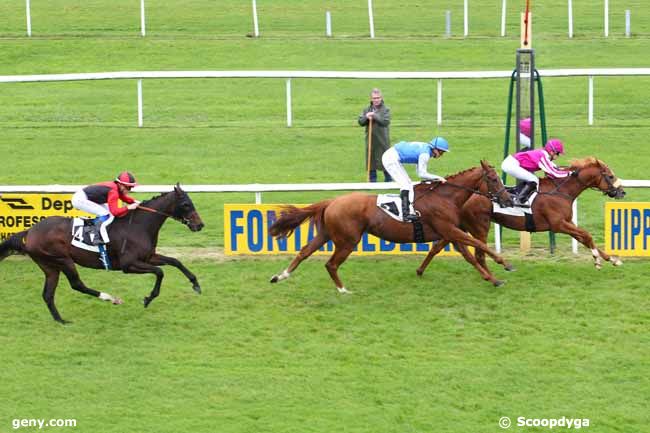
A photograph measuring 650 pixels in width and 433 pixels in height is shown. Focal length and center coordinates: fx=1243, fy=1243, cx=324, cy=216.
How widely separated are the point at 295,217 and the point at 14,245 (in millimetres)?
2842

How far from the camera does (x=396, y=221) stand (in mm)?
12680

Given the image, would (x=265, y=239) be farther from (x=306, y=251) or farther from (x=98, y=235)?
(x=98, y=235)

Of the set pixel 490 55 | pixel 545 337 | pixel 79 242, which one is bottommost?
pixel 545 337

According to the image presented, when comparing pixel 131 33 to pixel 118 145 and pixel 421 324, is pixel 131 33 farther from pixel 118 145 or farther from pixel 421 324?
pixel 421 324

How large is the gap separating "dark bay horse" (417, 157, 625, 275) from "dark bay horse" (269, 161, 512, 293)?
1.07 feet

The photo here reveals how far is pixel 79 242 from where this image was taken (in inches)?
474

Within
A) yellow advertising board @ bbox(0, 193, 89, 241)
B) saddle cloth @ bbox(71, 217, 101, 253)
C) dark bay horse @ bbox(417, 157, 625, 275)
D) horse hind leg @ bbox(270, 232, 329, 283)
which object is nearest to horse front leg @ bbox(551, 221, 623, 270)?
dark bay horse @ bbox(417, 157, 625, 275)

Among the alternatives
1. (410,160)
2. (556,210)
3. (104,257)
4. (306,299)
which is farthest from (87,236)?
(556,210)

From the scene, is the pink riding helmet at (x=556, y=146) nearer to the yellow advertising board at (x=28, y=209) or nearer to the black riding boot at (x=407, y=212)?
the black riding boot at (x=407, y=212)

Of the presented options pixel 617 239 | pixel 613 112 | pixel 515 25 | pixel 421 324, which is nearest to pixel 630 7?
pixel 515 25

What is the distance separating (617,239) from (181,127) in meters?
8.60

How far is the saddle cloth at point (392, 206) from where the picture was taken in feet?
41.6

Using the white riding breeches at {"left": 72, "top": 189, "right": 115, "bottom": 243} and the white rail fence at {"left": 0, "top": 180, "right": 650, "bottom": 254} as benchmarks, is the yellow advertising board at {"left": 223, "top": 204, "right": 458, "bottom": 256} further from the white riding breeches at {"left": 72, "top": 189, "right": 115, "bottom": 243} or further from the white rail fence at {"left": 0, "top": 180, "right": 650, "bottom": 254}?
the white riding breeches at {"left": 72, "top": 189, "right": 115, "bottom": 243}

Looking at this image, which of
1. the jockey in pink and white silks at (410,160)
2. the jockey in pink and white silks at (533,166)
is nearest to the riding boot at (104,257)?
the jockey in pink and white silks at (410,160)
